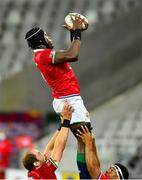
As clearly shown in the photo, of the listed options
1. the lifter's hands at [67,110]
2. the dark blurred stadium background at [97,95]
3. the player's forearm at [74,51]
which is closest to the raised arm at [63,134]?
the lifter's hands at [67,110]

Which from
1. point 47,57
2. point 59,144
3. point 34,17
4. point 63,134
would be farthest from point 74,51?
point 34,17

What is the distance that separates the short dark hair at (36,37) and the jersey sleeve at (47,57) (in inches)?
3.6

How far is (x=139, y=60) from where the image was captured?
15922 millimetres

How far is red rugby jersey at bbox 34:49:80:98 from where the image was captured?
7695 millimetres

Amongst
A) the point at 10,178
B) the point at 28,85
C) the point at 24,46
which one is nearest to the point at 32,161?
the point at 10,178

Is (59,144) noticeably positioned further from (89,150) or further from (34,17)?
(34,17)

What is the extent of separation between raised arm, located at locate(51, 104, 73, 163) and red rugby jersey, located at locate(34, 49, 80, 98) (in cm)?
16

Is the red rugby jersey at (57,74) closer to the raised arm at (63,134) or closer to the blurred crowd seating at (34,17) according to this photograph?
the raised arm at (63,134)

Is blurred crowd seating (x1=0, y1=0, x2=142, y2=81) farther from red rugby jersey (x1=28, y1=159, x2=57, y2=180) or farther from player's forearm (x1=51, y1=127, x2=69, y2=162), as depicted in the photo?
red rugby jersey (x1=28, y1=159, x2=57, y2=180)

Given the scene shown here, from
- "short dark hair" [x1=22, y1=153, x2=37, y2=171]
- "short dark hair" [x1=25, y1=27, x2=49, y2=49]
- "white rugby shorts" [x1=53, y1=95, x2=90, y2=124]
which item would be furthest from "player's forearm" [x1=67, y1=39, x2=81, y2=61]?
"short dark hair" [x1=22, y1=153, x2=37, y2=171]

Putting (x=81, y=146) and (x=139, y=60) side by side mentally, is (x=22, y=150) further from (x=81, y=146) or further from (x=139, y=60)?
(x=81, y=146)

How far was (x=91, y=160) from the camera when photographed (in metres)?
7.74

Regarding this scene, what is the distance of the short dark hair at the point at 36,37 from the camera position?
25.2 feet

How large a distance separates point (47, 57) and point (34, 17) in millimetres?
11470
